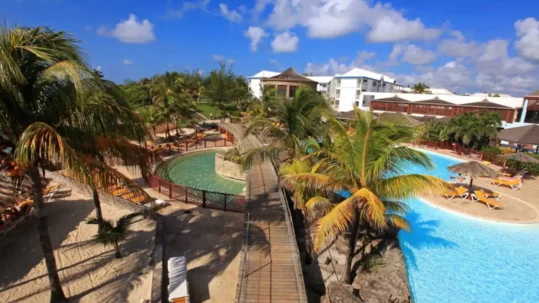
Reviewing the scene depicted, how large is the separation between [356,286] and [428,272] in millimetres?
3173

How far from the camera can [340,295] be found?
7309 mm

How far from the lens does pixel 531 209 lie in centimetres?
1510

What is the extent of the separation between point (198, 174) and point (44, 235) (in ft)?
42.7

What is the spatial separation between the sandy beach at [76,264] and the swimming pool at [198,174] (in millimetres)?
6113

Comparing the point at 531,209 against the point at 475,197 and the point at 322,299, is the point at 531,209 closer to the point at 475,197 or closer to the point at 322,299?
the point at 475,197

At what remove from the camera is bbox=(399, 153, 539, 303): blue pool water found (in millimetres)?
9250

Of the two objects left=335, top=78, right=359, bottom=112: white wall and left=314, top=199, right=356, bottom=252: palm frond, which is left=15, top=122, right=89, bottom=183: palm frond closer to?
left=314, top=199, right=356, bottom=252: palm frond

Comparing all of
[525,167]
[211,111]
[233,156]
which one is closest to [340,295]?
[233,156]

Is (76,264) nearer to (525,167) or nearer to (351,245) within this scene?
(351,245)

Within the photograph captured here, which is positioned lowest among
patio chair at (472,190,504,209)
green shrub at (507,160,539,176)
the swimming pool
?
the swimming pool

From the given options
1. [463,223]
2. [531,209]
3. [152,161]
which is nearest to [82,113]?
[152,161]

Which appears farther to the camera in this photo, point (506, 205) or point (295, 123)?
point (506, 205)

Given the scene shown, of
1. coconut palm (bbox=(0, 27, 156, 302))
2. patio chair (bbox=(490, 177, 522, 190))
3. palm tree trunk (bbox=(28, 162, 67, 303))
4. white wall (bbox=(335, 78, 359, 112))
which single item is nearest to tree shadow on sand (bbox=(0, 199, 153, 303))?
palm tree trunk (bbox=(28, 162, 67, 303))

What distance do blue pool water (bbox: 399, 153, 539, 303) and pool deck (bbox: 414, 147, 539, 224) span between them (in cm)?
56
